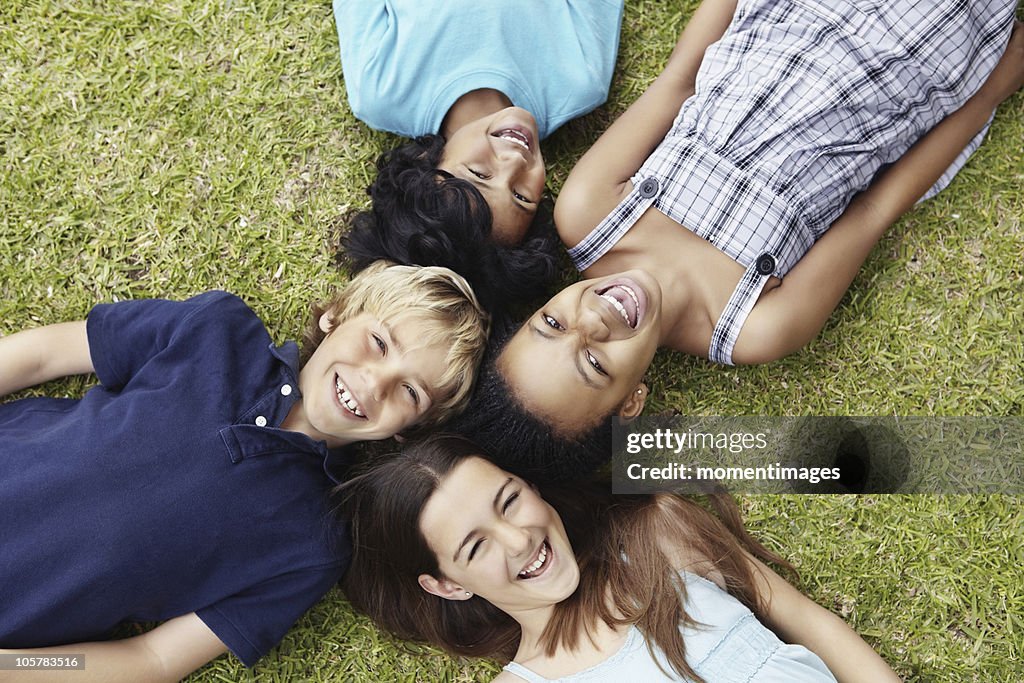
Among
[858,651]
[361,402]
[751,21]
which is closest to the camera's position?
[361,402]

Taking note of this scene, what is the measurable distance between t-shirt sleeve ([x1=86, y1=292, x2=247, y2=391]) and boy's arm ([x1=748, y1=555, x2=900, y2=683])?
4.90 ft

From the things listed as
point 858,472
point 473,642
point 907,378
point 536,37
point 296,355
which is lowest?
point 473,642

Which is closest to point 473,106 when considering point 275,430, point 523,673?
point 275,430

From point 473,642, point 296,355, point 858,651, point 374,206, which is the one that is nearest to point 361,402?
point 296,355

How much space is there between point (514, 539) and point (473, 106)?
112cm

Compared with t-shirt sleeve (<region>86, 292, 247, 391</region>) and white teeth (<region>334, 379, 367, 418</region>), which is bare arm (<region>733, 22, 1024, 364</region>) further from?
t-shirt sleeve (<region>86, 292, 247, 391</region>)

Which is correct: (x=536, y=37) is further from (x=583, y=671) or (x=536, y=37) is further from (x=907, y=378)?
(x=583, y=671)

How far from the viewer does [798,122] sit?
203 cm

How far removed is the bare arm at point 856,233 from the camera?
2027 millimetres

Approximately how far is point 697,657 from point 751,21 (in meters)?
1.59

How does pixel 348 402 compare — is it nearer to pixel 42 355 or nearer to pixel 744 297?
pixel 42 355

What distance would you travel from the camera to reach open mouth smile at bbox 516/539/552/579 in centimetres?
186

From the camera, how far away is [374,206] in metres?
2.15

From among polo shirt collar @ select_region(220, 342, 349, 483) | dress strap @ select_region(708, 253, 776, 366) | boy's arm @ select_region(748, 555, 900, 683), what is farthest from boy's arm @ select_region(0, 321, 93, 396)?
boy's arm @ select_region(748, 555, 900, 683)
